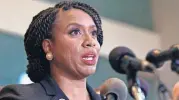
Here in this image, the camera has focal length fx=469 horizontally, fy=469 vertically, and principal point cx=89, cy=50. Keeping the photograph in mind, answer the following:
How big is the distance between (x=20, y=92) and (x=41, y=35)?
208 mm

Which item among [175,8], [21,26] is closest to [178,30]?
[175,8]

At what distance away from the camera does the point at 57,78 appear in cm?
143

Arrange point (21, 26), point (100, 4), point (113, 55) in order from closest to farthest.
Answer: point (113, 55) → point (21, 26) → point (100, 4)

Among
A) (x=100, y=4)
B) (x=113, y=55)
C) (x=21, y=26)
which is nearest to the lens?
(x=113, y=55)

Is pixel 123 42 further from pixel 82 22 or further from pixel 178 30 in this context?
pixel 82 22

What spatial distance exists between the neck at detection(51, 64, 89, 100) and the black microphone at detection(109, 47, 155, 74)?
125 millimetres

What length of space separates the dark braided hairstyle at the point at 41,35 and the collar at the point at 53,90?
5cm

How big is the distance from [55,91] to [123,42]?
2.64 meters

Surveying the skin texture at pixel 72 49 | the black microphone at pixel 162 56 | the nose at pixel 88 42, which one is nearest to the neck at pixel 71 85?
the skin texture at pixel 72 49

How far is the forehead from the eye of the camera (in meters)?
1.45

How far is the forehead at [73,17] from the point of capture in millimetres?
1452

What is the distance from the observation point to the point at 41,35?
4.77ft

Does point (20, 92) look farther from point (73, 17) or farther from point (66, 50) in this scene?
point (73, 17)

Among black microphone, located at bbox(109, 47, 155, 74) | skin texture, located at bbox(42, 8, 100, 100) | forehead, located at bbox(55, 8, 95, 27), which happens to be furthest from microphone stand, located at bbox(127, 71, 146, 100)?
forehead, located at bbox(55, 8, 95, 27)
